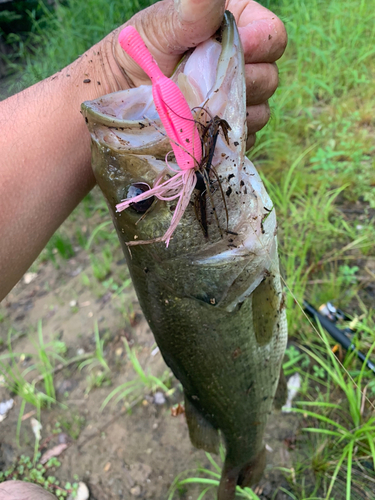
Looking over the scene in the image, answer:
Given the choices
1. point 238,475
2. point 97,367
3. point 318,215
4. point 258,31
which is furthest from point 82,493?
point 258,31

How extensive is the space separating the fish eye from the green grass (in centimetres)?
73

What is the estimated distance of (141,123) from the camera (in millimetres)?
956

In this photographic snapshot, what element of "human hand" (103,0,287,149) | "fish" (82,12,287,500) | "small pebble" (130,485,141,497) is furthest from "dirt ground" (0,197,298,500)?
"human hand" (103,0,287,149)

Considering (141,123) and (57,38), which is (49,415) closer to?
(141,123)

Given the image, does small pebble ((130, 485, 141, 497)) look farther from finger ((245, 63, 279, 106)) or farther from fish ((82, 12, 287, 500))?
finger ((245, 63, 279, 106))

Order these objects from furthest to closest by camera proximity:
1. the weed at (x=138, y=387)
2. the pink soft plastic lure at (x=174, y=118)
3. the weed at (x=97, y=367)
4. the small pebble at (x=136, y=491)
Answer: the weed at (x=97, y=367) < the weed at (x=138, y=387) < the small pebble at (x=136, y=491) < the pink soft plastic lure at (x=174, y=118)

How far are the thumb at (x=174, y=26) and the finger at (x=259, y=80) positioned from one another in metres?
0.31

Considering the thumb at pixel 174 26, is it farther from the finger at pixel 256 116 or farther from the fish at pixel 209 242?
the finger at pixel 256 116

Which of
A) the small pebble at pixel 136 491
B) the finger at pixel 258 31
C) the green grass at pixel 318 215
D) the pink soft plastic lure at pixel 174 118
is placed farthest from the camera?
the small pebble at pixel 136 491

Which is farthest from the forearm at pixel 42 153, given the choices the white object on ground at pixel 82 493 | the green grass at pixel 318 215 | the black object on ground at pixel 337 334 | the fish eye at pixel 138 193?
the black object on ground at pixel 337 334

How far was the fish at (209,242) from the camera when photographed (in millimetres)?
973

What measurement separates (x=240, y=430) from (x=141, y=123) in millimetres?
1468

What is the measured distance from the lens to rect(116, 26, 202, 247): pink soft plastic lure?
85 centimetres

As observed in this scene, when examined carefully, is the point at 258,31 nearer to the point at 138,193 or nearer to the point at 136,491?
the point at 138,193
